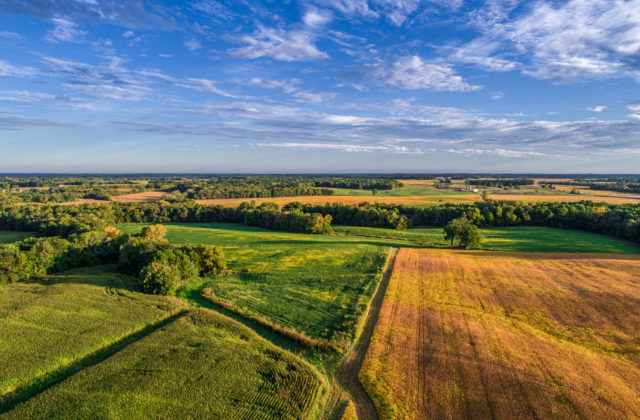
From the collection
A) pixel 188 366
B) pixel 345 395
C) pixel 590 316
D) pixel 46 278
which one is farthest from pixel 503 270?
pixel 46 278

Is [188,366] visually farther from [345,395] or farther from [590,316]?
[590,316]

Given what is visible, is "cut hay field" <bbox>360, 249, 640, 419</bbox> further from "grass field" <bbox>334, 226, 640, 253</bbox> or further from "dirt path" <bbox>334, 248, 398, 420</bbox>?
"grass field" <bbox>334, 226, 640, 253</bbox>

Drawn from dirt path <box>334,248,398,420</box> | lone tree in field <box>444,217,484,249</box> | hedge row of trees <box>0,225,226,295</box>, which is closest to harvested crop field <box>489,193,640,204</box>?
lone tree in field <box>444,217,484,249</box>

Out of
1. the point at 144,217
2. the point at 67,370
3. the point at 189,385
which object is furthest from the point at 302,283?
the point at 144,217

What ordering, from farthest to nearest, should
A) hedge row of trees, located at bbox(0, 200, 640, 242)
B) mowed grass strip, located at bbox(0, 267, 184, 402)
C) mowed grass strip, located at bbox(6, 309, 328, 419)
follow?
hedge row of trees, located at bbox(0, 200, 640, 242)
mowed grass strip, located at bbox(0, 267, 184, 402)
mowed grass strip, located at bbox(6, 309, 328, 419)

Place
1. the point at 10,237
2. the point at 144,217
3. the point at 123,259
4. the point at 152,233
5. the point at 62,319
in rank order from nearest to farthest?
the point at 62,319 → the point at 123,259 → the point at 152,233 → the point at 10,237 → the point at 144,217

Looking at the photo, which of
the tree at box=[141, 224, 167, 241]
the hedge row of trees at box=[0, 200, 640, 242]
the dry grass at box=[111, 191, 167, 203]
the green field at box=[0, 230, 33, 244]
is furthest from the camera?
the dry grass at box=[111, 191, 167, 203]

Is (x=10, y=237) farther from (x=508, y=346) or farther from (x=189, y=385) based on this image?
(x=508, y=346)
